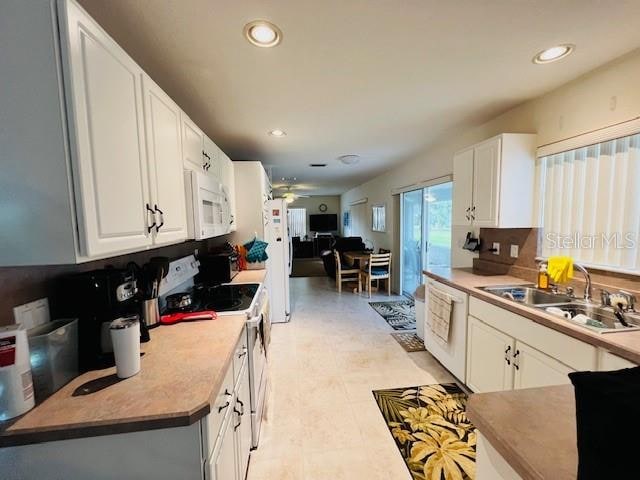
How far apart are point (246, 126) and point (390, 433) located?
9.46 ft

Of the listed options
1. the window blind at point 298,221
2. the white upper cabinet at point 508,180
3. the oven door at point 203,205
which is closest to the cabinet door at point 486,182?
the white upper cabinet at point 508,180

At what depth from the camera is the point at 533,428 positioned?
73 centimetres

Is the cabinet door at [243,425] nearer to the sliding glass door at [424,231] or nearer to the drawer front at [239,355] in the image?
the drawer front at [239,355]

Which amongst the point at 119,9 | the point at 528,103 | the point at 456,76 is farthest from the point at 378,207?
the point at 119,9

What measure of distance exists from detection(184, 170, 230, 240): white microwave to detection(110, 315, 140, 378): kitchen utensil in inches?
30.2

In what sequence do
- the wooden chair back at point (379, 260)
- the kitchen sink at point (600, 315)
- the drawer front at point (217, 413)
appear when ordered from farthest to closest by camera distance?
the wooden chair back at point (379, 260), the kitchen sink at point (600, 315), the drawer front at point (217, 413)

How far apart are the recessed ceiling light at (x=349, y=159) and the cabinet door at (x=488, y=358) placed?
9.23 feet

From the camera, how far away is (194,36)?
1.39 meters

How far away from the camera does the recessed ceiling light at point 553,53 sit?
5.03 ft

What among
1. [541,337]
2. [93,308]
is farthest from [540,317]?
[93,308]

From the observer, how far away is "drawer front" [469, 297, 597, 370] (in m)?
1.33

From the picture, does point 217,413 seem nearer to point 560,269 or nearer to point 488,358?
point 488,358

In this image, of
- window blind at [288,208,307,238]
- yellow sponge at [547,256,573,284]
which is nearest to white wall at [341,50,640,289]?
yellow sponge at [547,256,573,284]

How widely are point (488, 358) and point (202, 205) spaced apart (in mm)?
2266
